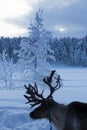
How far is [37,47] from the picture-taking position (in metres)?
26.2

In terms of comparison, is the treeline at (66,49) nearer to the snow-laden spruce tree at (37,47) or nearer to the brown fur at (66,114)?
the snow-laden spruce tree at (37,47)

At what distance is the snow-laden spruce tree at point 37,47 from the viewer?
85.2 ft

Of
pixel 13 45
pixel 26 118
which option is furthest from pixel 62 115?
pixel 13 45

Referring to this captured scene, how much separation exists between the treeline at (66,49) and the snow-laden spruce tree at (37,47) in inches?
2888

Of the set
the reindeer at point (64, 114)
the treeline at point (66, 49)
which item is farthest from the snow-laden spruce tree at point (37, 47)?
the treeline at point (66, 49)

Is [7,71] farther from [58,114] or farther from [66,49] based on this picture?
[66,49]

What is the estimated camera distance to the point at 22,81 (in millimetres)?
27500

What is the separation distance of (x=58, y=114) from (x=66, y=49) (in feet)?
358

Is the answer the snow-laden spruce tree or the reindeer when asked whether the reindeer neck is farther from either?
the snow-laden spruce tree

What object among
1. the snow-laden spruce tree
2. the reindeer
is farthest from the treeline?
the reindeer

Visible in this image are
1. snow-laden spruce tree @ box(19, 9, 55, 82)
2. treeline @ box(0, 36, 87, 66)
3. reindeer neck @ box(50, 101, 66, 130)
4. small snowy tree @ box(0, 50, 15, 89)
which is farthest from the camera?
treeline @ box(0, 36, 87, 66)

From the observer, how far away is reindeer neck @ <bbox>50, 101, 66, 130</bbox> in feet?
23.7

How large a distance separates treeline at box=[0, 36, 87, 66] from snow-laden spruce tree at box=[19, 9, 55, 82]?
241 feet

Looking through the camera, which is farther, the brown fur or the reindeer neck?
the reindeer neck
